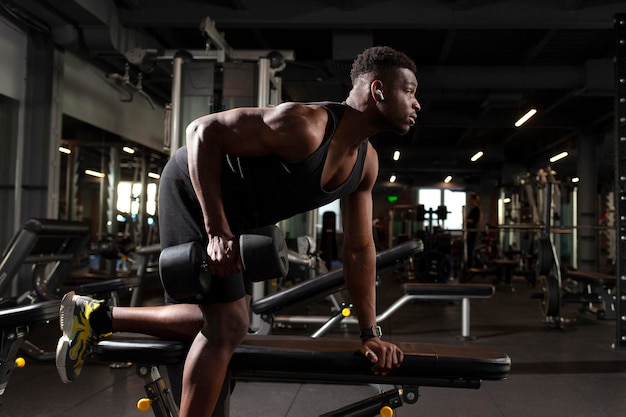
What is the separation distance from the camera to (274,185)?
1.38 m

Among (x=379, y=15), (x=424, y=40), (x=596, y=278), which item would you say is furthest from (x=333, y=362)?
(x=424, y=40)

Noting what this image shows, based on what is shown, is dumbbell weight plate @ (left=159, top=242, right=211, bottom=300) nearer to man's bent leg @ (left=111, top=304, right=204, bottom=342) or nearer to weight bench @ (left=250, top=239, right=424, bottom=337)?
man's bent leg @ (left=111, top=304, right=204, bottom=342)

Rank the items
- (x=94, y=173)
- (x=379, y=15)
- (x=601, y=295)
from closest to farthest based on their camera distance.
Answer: (x=601, y=295)
(x=379, y=15)
(x=94, y=173)

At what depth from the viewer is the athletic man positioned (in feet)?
4.29

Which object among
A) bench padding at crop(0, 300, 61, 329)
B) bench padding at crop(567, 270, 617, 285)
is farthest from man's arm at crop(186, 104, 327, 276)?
bench padding at crop(567, 270, 617, 285)

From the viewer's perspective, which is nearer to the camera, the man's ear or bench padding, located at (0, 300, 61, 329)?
the man's ear

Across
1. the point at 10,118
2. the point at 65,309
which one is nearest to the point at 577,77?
the point at 10,118

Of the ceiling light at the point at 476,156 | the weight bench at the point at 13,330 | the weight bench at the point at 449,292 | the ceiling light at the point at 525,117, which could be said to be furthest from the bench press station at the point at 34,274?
the ceiling light at the point at 476,156

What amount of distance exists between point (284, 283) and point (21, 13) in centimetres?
314

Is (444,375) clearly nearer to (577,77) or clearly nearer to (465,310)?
(465,310)

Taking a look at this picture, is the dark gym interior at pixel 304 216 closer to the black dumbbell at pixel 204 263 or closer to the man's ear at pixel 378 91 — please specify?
the black dumbbell at pixel 204 263

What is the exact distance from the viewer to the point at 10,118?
487cm

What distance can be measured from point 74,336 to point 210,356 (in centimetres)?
42

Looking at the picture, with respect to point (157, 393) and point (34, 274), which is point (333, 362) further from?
point (34, 274)
